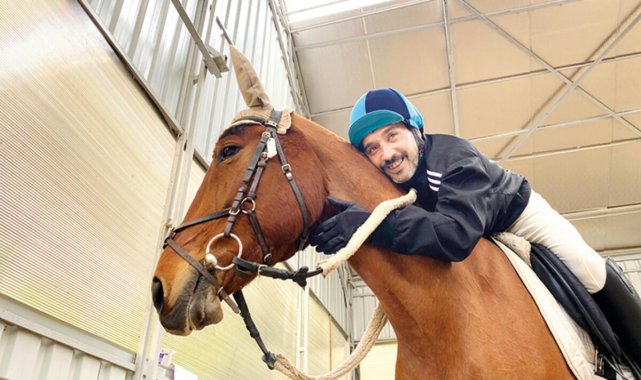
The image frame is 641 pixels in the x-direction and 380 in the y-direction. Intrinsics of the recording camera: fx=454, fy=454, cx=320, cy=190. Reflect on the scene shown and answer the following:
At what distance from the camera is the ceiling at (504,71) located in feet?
22.9

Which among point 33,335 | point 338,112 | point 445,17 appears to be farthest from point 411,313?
point 338,112

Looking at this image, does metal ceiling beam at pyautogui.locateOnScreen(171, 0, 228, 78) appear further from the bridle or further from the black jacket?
the black jacket

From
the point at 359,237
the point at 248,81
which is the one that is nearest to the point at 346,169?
the point at 359,237

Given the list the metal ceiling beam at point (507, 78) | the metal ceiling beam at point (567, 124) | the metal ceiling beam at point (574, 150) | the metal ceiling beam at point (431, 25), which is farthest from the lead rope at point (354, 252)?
the metal ceiling beam at point (574, 150)

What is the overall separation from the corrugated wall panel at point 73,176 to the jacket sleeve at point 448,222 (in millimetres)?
1294

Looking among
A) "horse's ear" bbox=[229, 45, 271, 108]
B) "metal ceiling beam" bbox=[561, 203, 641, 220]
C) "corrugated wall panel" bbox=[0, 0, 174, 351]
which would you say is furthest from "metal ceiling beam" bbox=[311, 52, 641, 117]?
"horse's ear" bbox=[229, 45, 271, 108]

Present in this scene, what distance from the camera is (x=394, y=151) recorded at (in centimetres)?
168

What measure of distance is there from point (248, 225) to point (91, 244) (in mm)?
1032

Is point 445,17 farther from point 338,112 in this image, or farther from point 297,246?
point 297,246

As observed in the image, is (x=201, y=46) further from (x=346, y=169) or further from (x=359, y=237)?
(x=359, y=237)

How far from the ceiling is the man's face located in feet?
19.2

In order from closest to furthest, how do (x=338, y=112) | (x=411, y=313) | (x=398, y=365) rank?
(x=411, y=313), (x=398, y=365), (x=338, y=112)

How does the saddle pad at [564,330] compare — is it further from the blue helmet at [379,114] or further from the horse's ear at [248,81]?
the horse's ear at [248,81]

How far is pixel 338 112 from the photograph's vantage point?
821cm
